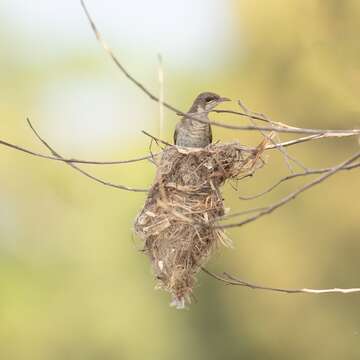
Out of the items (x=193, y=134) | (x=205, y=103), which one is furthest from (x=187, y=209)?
(x=205, y=103)

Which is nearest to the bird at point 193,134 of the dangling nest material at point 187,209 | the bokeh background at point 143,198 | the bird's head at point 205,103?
the bird's head at point 205,103

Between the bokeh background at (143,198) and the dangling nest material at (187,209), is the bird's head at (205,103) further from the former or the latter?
the bokeh background at (143,198)

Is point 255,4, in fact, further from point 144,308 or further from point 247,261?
point 144,308

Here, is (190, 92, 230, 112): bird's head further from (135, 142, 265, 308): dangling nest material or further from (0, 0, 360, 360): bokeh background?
(0, 0, 360, 360): bokeh background

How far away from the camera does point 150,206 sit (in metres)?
4.57

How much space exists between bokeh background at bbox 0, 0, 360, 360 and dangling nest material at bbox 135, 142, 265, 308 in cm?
641

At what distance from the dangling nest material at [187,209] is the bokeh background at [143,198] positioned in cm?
641

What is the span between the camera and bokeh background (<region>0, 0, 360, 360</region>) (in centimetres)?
1221

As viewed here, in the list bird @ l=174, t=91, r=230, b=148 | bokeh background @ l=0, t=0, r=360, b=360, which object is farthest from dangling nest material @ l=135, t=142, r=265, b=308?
bokeh background @ l=0, t=0, r=360, b=360

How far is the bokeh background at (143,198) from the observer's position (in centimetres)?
1221

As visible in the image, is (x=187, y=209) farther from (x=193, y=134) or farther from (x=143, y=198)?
(x=143, y=198)

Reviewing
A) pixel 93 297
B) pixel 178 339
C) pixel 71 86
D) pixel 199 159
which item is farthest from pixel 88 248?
pixel 199 159

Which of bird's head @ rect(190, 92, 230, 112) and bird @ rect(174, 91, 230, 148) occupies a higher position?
bird's head @ rect(190, 92, 230, 112)

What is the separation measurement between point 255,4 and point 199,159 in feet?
28.1
